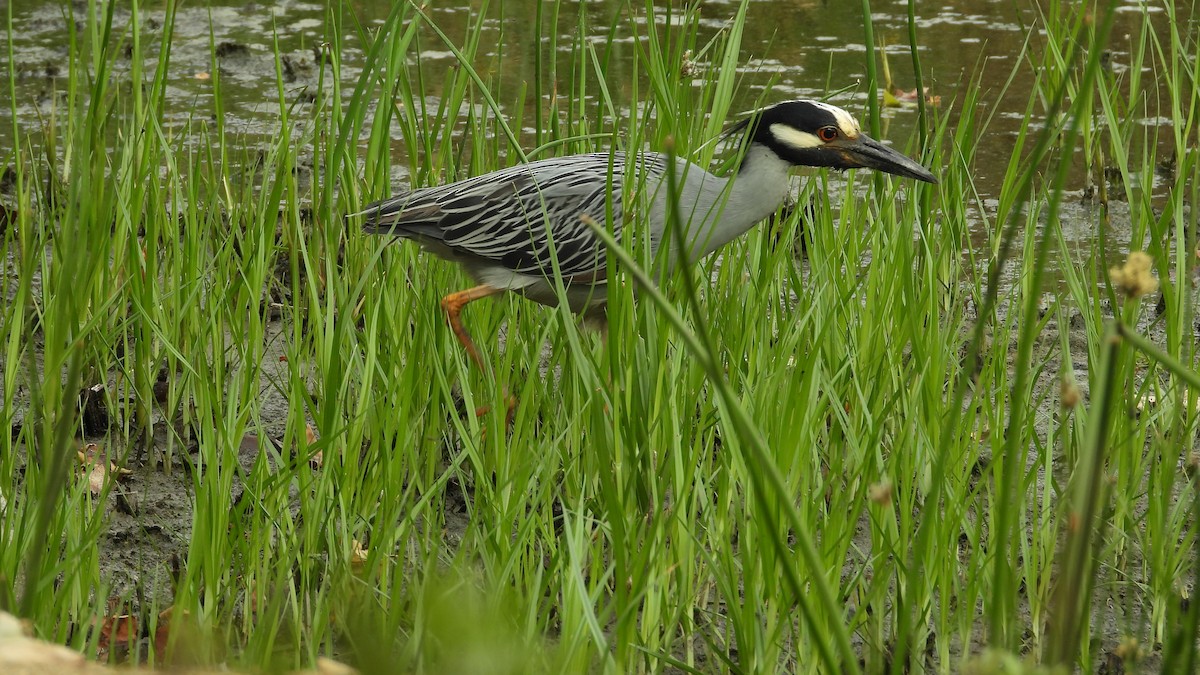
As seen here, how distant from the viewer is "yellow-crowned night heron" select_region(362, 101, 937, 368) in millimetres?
3395

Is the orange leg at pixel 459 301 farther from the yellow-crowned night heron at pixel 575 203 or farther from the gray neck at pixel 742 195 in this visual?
the gray neck at pixel 742 195

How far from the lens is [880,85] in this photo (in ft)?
20.5

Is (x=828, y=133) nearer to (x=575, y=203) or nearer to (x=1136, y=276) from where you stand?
(x=575, y=203)

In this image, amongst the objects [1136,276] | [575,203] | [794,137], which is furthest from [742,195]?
[1136,276]

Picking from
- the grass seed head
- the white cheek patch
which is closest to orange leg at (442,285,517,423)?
the white cheek patch

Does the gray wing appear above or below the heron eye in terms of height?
below

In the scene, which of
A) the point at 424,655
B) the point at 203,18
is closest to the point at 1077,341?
the point at 424,655

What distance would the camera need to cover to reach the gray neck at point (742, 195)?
335 cm

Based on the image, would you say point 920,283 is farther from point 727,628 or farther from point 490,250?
point 727,628

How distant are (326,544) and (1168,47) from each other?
17.3 feet

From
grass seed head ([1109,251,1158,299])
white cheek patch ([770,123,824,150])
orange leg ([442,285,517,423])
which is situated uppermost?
grass seed head ([1109,251,1158,299])

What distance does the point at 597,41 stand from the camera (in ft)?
20.5

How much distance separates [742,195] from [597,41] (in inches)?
118

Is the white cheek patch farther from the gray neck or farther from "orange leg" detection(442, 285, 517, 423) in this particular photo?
"orange leg" detection(442, 285, 517, 423)
